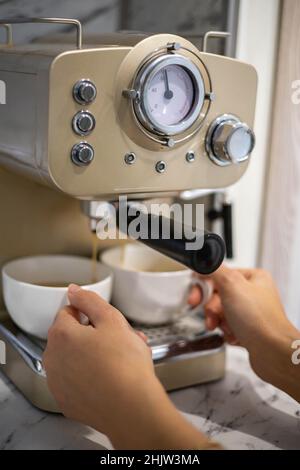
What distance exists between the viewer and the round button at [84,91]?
18.9 inches

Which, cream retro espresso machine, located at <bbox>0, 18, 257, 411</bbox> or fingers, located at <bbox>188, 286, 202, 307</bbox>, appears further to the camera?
fingers, located at <bbox>188, 286, 202, 307</bbox>

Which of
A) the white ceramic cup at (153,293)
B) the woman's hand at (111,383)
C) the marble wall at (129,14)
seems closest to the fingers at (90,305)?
the woman's hand at (111,383)

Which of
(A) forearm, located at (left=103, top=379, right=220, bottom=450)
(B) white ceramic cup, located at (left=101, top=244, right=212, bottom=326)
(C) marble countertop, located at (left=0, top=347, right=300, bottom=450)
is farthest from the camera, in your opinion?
(B) white ceramic cup, located at (left=101, top=244, right=212, bottom=326)

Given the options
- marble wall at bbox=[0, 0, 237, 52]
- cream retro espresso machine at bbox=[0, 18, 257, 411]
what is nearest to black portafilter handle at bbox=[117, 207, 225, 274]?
cream retro espresso machine at bbox=[0, 18, 257, 411]

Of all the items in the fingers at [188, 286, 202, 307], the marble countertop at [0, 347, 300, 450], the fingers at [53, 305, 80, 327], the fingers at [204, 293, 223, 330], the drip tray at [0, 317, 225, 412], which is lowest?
the marble countertop at [0, 347, 300, 450]

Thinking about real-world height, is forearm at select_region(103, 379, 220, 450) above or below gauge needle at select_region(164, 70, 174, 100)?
below

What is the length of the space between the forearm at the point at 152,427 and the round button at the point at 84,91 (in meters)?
0.24

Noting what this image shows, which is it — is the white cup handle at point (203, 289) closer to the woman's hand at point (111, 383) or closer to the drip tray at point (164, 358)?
the drip tray at point (164, 358)

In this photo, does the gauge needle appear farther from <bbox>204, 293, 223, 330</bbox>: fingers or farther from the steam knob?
<bbox>204, 293, 223, 330</bbox>: fingers

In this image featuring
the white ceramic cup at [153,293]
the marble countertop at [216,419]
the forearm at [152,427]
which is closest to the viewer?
the forearm at [152,427]

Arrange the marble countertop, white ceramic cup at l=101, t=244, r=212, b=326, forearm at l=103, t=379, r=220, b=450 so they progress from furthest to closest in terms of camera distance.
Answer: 1. white ceramic cup at l=101, t=244, r=212, b=326
2. the marble countertop
3. forearm at l=103, t=379, r=220, b=450

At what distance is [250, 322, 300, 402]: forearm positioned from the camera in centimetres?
59

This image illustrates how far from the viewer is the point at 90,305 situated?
1.71 feet

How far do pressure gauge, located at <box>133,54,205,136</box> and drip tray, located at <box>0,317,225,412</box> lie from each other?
0.82 ft
